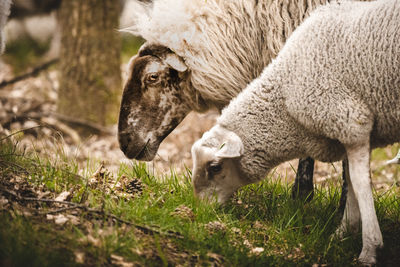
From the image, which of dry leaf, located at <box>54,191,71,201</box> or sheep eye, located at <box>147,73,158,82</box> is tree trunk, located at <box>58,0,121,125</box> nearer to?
sheep eye, located at <box>147,73,158,82</box>

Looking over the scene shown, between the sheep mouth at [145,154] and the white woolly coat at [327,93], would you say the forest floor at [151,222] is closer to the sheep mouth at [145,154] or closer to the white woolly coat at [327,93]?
the sheep mouth at [145,154]

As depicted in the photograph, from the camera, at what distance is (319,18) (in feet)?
11.8

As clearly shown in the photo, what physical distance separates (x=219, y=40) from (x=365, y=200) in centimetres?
209

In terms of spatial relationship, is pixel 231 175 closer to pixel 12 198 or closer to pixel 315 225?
pixel 315 225

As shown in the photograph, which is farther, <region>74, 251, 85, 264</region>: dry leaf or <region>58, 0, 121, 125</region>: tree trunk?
<region>58, 0, 121, 125</region>: tree trunk

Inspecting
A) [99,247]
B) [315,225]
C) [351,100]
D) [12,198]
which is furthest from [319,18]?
[12,198]

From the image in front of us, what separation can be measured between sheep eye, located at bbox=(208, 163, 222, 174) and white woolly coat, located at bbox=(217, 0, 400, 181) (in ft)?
0.63

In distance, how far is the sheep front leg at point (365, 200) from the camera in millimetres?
3201

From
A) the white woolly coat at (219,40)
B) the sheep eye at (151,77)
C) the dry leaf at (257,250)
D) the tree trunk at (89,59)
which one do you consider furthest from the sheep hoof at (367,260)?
the tree trunk at (89,59)

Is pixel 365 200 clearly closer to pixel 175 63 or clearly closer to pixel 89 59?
pixel 175 63

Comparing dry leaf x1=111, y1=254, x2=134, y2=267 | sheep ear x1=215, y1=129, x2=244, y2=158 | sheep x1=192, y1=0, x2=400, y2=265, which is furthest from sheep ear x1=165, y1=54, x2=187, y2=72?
dry leaf x1=111, y1=254, x2=134, y2=267

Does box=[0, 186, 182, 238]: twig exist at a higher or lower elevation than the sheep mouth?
lower

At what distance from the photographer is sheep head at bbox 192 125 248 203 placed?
3541 mm

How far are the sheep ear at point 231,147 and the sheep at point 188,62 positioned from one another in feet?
3.39
